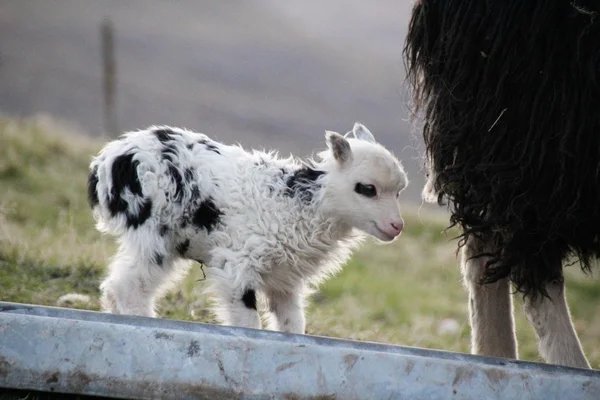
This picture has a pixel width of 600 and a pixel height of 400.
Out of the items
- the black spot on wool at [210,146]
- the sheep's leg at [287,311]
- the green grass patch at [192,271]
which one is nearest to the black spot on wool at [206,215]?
the black spot on wool at [210,146]

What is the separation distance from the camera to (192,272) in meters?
8.10

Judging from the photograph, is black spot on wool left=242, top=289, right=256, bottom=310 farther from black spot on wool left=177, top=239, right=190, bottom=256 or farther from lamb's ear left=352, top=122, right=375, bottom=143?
lamb's ear left=352, top=122, right=375, bottom=143

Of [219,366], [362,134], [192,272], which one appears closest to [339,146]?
[362,134]

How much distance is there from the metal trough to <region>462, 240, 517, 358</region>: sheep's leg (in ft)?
3.71

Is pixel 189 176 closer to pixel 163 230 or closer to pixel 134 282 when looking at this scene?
pixel 163 230

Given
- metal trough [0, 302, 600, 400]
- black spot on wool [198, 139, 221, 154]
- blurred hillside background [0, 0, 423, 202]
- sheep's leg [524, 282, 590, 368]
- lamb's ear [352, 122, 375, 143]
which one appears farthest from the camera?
blurred hillside background [0, 0, 423, 202]

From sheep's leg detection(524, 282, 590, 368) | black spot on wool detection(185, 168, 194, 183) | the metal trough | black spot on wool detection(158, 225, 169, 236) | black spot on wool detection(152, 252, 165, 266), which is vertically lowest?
the metal trough

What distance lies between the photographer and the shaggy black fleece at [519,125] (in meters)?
4.40

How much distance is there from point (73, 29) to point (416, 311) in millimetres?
34032

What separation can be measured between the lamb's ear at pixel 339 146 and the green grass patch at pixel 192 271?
1.32 metres

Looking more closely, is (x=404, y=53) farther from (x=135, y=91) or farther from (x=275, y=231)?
(x=135, y=91)

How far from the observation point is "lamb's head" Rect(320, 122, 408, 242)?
5039 millimetres

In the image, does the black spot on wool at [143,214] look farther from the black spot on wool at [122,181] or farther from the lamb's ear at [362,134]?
the lamb's ear at [362,134]

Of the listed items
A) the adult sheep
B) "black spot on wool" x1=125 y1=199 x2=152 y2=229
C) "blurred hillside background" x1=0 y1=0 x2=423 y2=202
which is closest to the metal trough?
the adult sheep
